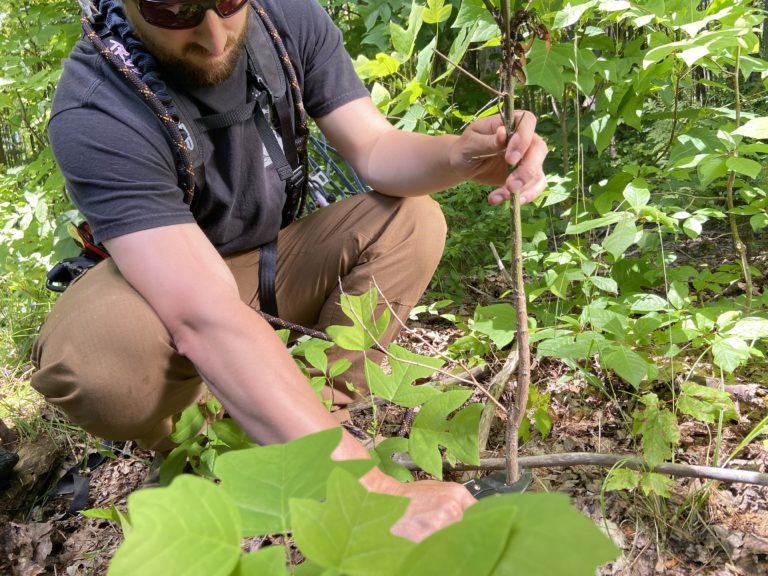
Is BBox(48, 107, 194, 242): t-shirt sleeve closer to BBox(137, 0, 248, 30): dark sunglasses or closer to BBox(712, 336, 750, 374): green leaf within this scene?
BBox(137, 0, 248, 30): dark sunglasses

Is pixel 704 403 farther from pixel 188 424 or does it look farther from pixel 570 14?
pixel 188 424

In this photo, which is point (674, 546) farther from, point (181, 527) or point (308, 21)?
point (308, 21)

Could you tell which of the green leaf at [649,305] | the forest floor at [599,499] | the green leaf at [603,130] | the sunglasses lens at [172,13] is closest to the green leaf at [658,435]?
the forest floor at [599,499]

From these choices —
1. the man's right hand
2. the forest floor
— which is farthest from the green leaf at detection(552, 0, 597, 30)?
the man's right hand

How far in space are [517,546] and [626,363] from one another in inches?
49.5

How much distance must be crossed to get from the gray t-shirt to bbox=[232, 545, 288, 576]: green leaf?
1215mm

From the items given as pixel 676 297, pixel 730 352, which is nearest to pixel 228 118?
pixel 676 297

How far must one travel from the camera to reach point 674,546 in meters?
1.55

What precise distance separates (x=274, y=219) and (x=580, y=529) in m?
1.92

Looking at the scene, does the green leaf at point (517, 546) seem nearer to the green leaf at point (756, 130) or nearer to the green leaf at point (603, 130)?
the green leaf at point (756, 130)

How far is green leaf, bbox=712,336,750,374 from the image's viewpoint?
5.21 ft

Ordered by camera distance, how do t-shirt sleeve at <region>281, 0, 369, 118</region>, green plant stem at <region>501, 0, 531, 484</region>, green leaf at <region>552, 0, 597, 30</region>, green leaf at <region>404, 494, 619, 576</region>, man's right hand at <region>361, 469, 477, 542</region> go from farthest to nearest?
t-shirt sleeve at <region>281, 0, 369, 118</region>
green leaf at <region>552, 0, 597, 30</region>
green plant stem at <region>501, 0, 531, 484</region>
man's right hand at <region>361, 469, 477, 542</region>
green leaf at <region>404, 494, 619, 576</region>

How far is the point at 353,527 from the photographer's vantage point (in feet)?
1.61

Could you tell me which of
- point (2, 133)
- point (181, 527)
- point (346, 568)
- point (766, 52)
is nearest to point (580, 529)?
point (346, 568)
